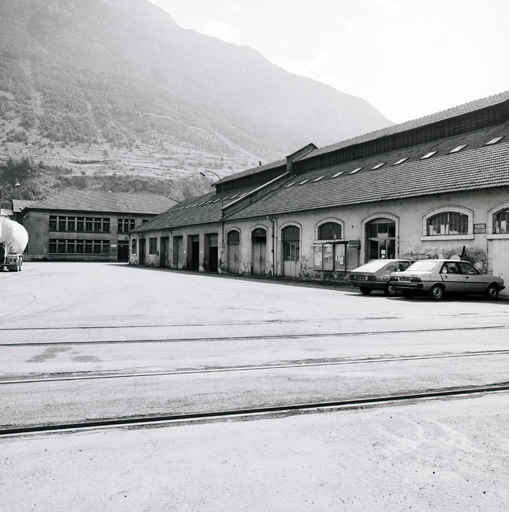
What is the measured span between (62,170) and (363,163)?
Result: 10364 cm

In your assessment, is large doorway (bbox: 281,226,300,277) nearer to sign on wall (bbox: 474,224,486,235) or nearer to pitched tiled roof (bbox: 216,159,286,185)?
pitched tiled roof (bbox: 216,159,286,185)

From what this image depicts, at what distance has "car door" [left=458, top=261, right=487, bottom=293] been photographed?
18.3 metres

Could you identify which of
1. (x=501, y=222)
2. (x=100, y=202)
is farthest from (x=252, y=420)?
(x=100, y=202)

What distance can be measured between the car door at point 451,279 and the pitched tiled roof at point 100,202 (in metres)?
59.7

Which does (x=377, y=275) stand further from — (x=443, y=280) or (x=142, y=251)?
(x=142, y=251)

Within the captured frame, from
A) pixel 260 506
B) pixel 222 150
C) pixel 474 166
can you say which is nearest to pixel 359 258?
pixel 474 166

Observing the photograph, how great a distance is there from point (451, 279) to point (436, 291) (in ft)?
2.40

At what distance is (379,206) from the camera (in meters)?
25.0

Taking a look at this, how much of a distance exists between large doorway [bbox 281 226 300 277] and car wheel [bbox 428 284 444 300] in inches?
527

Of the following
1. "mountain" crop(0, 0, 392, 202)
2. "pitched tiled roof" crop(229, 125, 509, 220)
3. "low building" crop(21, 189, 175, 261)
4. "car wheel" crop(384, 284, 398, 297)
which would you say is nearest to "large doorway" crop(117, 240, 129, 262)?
"low building" crop(21, 189, 175, 261)

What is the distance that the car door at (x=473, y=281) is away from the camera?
18.3 meters

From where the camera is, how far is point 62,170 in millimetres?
119688

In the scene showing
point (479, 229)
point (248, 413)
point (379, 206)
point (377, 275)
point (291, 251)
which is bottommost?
point (248, 413)

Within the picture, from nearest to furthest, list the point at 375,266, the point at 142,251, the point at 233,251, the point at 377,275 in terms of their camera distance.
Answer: the point at 377,275
the point at 375,266
the point at 233,251
the point at 142,251
